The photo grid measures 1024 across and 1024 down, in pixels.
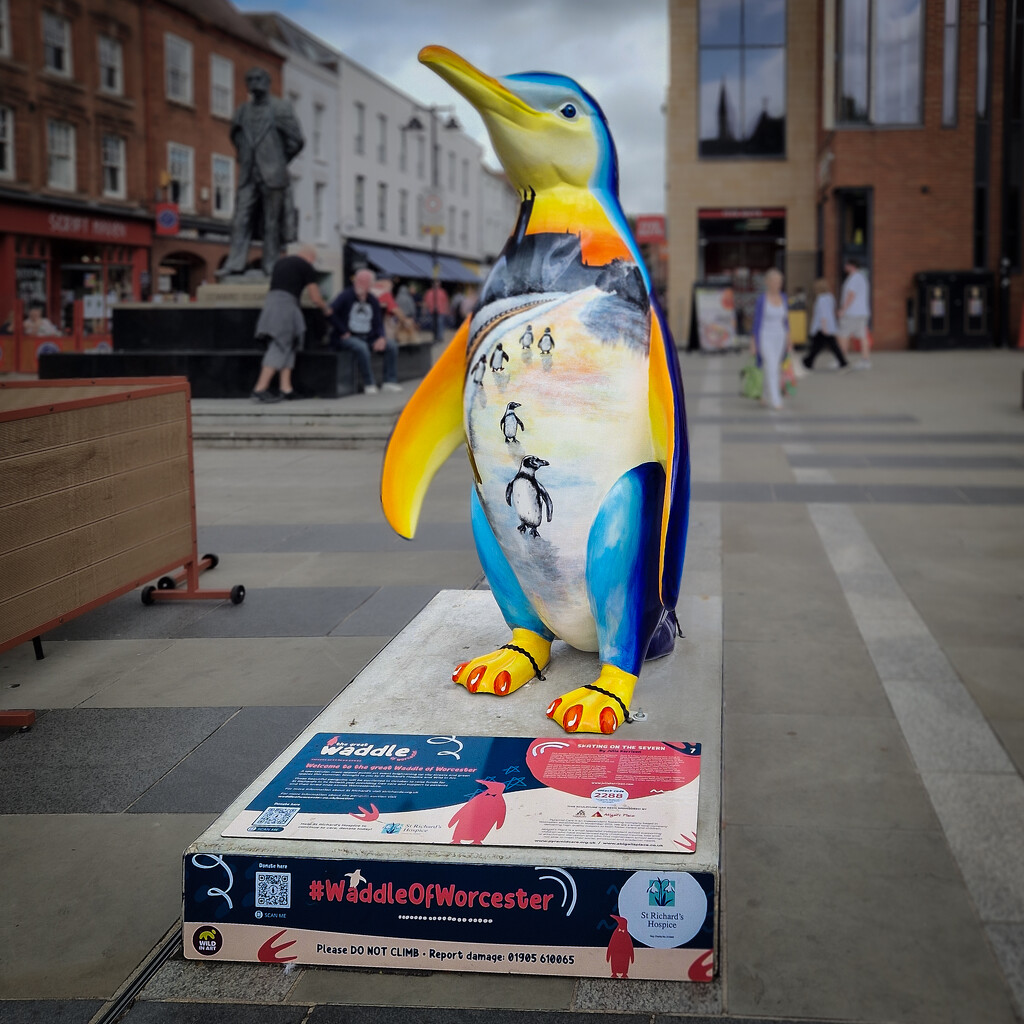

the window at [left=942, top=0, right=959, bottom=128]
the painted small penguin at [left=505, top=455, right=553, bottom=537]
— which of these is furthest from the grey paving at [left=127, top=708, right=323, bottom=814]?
the window at [left=942, top=0, right=959, bottom=128]

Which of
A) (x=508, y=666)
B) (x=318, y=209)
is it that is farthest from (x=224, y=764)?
(x=318, y=209)

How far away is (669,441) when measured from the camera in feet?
9.59

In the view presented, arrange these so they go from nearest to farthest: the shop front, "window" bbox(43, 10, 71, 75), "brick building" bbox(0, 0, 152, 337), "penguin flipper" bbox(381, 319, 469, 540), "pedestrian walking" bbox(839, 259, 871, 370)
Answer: "penguin flipper" bbox(381, 319, 469, 540), "pedestrian walking" bbox(839, 259, 871, 370), the shop front, "brick building" bbox(0, 0, 152, 337), "window" bbox(43, 10, 71, 75)

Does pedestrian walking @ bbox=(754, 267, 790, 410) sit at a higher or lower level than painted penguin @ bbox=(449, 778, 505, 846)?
higher

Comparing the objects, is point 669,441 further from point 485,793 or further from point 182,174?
point 182,174

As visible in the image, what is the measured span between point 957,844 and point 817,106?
26.6 meters

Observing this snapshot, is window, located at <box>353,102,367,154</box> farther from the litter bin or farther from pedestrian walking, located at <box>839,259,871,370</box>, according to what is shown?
pedestrian walking, located at <box>839,259,871,370</box>

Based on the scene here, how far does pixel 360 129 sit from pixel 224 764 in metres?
41.2

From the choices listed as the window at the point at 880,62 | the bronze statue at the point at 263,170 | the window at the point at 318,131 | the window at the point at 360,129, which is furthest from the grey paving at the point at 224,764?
the window at the point at 360,129

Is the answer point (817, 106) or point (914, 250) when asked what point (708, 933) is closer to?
point (914, 250)

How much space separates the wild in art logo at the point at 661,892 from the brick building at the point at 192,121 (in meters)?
28.0

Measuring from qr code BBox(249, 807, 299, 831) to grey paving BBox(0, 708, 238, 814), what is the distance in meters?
0.91

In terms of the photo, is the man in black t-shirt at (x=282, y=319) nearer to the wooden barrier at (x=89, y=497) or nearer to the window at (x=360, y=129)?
the wooden barrier at (x=89, y=497)

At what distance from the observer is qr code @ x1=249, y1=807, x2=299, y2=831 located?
91.4 inches
